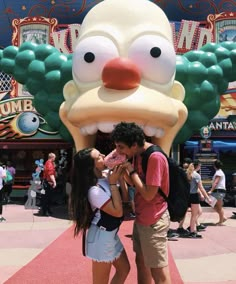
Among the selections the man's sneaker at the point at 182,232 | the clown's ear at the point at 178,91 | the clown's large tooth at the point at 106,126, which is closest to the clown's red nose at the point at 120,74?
the clown's large tooth at the point at 106,126

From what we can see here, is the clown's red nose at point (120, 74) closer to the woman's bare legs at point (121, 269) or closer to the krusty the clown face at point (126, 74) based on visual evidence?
the krusty the clown face at point (126, 74)

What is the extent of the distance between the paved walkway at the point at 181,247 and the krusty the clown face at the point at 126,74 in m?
2.01

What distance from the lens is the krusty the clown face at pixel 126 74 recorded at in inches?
306

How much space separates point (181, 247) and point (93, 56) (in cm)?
377

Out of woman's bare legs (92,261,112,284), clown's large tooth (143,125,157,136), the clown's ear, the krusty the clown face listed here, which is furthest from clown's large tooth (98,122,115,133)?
woman's bare legs (92,261,112,284)

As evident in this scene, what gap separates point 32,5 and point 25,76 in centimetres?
637

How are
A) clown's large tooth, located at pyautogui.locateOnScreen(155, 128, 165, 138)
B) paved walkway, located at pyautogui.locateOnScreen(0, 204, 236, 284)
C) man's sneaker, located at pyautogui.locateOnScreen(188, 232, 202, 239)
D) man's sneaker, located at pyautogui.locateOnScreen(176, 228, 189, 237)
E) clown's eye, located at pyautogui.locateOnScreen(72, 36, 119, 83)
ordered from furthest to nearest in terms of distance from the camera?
clown's large tooth, located at pyautogui.locateOnScreen(155, 128, 165, 138) < clown's eye, located at pyautogui.locateOnScreen(72, 36, 119, 83) < man's sneaker, located at pyautogui.locateOnScreen(176, 228, 189, 237) < man's sneaker, located at pyautogui.locateOnScreen(188, 232, 202, 239) < paved walkway, located at pyautogui.locateOnScreen(0, 204, 236, 284)

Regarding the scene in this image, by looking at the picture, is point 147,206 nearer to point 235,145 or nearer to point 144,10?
point 144,10

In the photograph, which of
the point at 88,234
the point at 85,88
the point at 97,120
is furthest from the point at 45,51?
the point at 88,234

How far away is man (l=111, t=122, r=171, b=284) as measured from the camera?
121 inches

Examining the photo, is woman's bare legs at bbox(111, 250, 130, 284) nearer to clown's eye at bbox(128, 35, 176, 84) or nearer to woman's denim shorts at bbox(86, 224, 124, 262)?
woman's denim shorts at bbox(86, 224, 124, 262)

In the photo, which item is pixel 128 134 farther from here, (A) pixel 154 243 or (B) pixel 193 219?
(B) pixel 193 219

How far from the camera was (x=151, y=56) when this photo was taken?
317 inches

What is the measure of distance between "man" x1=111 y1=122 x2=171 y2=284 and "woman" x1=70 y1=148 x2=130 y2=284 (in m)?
0.16
